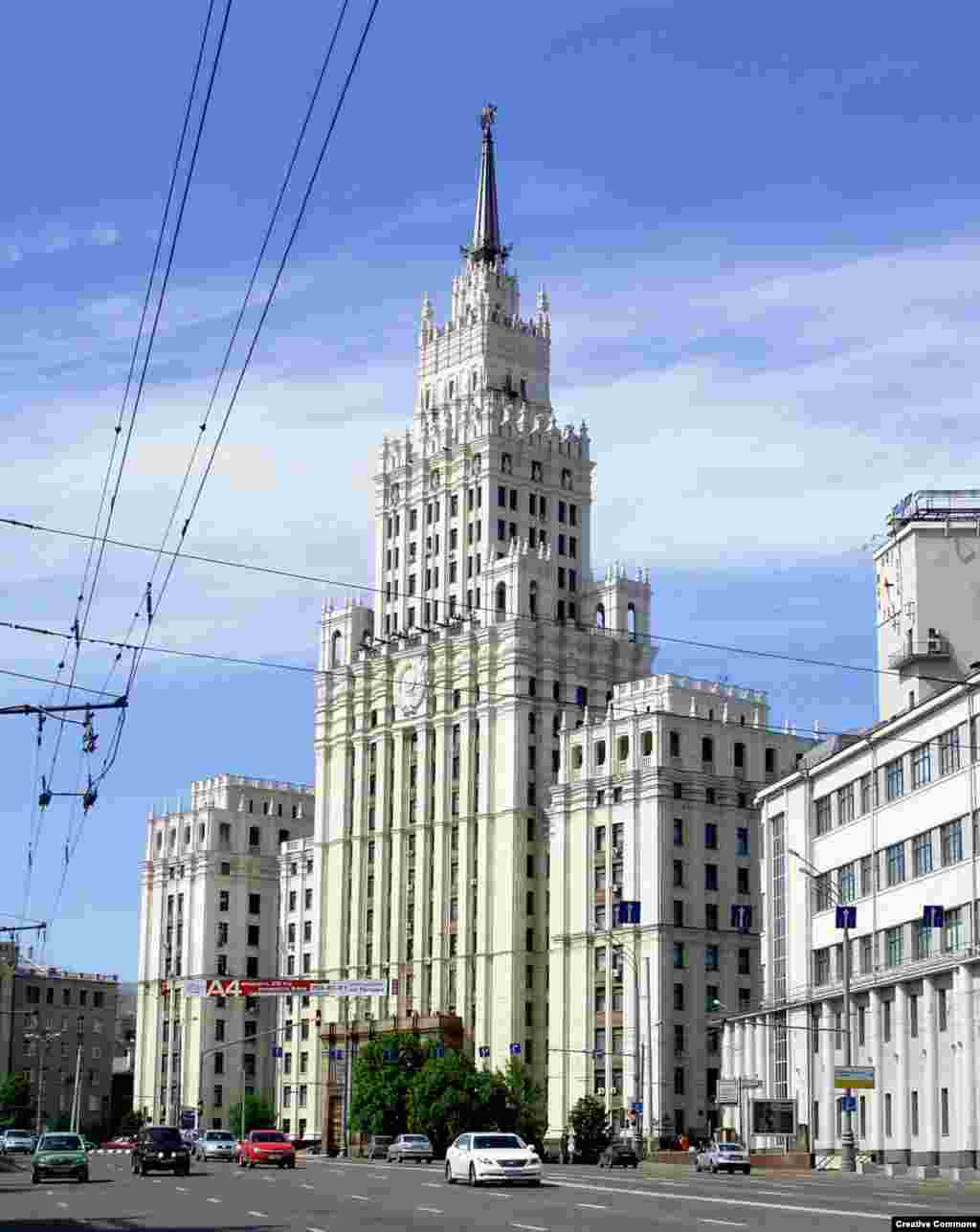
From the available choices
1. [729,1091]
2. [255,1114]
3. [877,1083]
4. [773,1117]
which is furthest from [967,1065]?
[255,1114]

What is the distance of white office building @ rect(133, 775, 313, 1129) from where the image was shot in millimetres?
181750

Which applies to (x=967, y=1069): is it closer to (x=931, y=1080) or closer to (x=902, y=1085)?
(x=931, y=1080)

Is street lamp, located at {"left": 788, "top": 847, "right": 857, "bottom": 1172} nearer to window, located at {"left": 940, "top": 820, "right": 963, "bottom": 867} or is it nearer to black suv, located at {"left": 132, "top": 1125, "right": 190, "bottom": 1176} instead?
window, located at {"left": 940, "top": 820, "right": 963, "bottom": 867}

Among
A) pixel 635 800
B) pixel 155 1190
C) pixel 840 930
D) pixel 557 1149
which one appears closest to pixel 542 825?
pixel 635 800

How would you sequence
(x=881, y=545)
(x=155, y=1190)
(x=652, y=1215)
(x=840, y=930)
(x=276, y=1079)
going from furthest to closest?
1. (x=276, y=1079)
2. (x=881, y=545)
3. (x=840, y=930)
4. (x=155, y=1190)
5. (x=652, y=1215)

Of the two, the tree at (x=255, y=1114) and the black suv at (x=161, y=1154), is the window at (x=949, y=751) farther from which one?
the tree at (x=255, y=1114)

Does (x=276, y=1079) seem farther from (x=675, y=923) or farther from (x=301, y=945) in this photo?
(x=675, y=923)

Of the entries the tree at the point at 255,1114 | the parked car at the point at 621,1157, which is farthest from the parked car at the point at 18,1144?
the parked car at the point at 621,1157

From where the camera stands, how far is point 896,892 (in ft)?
283

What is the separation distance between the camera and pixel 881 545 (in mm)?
102562

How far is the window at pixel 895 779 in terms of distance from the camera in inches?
3415

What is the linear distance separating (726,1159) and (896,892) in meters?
15.5

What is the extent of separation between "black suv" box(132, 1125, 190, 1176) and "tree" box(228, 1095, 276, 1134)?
9483 centimetres

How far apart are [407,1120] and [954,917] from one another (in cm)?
5316
